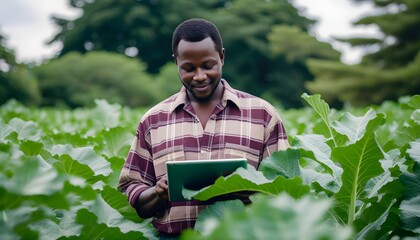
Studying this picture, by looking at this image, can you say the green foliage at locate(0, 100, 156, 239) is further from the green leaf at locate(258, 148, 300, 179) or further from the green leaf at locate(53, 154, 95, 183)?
the green leaf at locate(258, 148, 300, 179)

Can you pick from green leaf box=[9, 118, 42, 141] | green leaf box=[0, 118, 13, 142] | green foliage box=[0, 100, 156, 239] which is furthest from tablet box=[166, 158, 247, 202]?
green leaf box=[9, 118, 42, 141]

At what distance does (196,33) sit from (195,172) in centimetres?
57

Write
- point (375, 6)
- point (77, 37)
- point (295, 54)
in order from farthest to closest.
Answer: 1. point (77, 37)
2. point (295, 54)
3. point (375, 6)

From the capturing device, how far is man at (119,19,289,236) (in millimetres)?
2104

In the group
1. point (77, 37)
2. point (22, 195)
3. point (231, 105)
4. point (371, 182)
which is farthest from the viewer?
point (77, 37)

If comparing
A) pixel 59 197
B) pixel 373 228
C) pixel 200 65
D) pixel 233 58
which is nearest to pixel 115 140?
pixel 200 65

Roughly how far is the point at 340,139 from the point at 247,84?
1367 inches

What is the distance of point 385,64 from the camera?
25.0m

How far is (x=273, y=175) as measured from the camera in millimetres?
1829

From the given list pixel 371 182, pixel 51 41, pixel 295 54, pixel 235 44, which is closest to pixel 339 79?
pixel 295 54

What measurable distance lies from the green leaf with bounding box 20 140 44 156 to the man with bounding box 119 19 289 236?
32 centimetres

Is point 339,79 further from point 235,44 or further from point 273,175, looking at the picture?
point 273,175

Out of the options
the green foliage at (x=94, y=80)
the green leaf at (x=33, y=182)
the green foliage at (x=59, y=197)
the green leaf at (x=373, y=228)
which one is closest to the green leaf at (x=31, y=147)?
→ the green foliage at (x=59, y=197)

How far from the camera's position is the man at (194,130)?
2.10 meters
